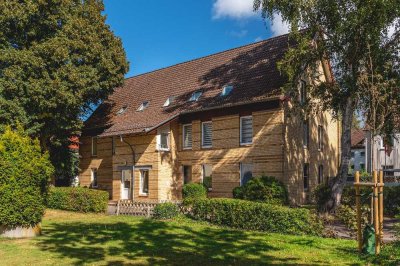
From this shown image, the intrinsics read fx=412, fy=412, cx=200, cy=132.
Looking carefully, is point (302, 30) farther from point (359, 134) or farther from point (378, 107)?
point (359, 134)

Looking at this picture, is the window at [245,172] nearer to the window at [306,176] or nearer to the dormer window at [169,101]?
the window at [306,176]

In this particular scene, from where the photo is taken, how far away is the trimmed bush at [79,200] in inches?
949

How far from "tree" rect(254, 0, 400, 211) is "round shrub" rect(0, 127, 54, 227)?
11930 millimetres

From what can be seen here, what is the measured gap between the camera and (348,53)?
63.8 ft

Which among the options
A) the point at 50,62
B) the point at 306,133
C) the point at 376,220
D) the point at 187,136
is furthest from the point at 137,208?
the point at 376,220

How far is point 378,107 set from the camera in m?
19.4

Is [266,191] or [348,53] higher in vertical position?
[348,53]

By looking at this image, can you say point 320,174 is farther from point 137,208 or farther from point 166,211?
point 137,208

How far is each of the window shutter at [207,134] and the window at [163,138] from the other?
275cm

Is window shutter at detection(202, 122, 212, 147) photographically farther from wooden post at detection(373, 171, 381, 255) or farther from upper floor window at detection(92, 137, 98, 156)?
wooden post at detection(373, 171, 381, 255)

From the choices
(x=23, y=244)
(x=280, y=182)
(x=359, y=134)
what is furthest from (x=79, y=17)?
(x=359, y=134)

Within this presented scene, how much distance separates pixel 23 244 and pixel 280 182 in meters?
14.1

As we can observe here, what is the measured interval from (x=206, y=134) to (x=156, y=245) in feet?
52.4

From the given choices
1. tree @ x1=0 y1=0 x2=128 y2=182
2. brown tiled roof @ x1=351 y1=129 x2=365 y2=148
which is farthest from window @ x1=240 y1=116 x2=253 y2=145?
brown tiled roof @ x1=351 y1=129 x2=365 y2=148
